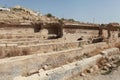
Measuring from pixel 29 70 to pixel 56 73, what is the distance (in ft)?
3.12

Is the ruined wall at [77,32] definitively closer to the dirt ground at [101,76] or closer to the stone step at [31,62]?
the stone step at [31,62]

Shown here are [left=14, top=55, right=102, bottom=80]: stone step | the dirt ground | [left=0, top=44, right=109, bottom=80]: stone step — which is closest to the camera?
[left=0, top=44, right=109, bottom=80]: stone step

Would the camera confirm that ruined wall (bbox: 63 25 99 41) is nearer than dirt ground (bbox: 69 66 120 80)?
No

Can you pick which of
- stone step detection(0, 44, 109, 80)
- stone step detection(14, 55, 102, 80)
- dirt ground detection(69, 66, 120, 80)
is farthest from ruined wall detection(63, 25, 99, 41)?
dirt ground detection(69, 66, 120, 80)

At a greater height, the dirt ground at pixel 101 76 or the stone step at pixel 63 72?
the stone step at pixel 63 72

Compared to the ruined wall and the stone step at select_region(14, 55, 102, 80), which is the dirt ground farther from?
the ruined wall

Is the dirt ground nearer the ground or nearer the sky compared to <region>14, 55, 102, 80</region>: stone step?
nearer the ground

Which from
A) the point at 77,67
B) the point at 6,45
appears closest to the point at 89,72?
the point at 77,67

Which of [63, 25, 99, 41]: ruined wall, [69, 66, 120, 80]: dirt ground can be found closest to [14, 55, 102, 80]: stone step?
[69, 66, 120, 80]: dirt ground

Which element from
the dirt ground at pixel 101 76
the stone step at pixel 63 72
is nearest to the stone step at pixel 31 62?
the stone step at pixel 63 72

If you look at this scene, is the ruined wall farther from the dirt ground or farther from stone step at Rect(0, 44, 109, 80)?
the dirt ground

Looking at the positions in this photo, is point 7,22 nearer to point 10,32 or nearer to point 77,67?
point 10,32

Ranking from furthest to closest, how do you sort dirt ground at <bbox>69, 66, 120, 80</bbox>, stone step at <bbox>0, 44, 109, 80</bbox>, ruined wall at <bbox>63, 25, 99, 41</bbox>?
ruined wall at <bbox>63, 25, 99, 41</bbox>, dirt ground at <bbox>69, 66, 120, 80</bbox>, stone step at <bbox>0, 44, 109, 80</bbox>

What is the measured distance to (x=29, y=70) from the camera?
6676mm
